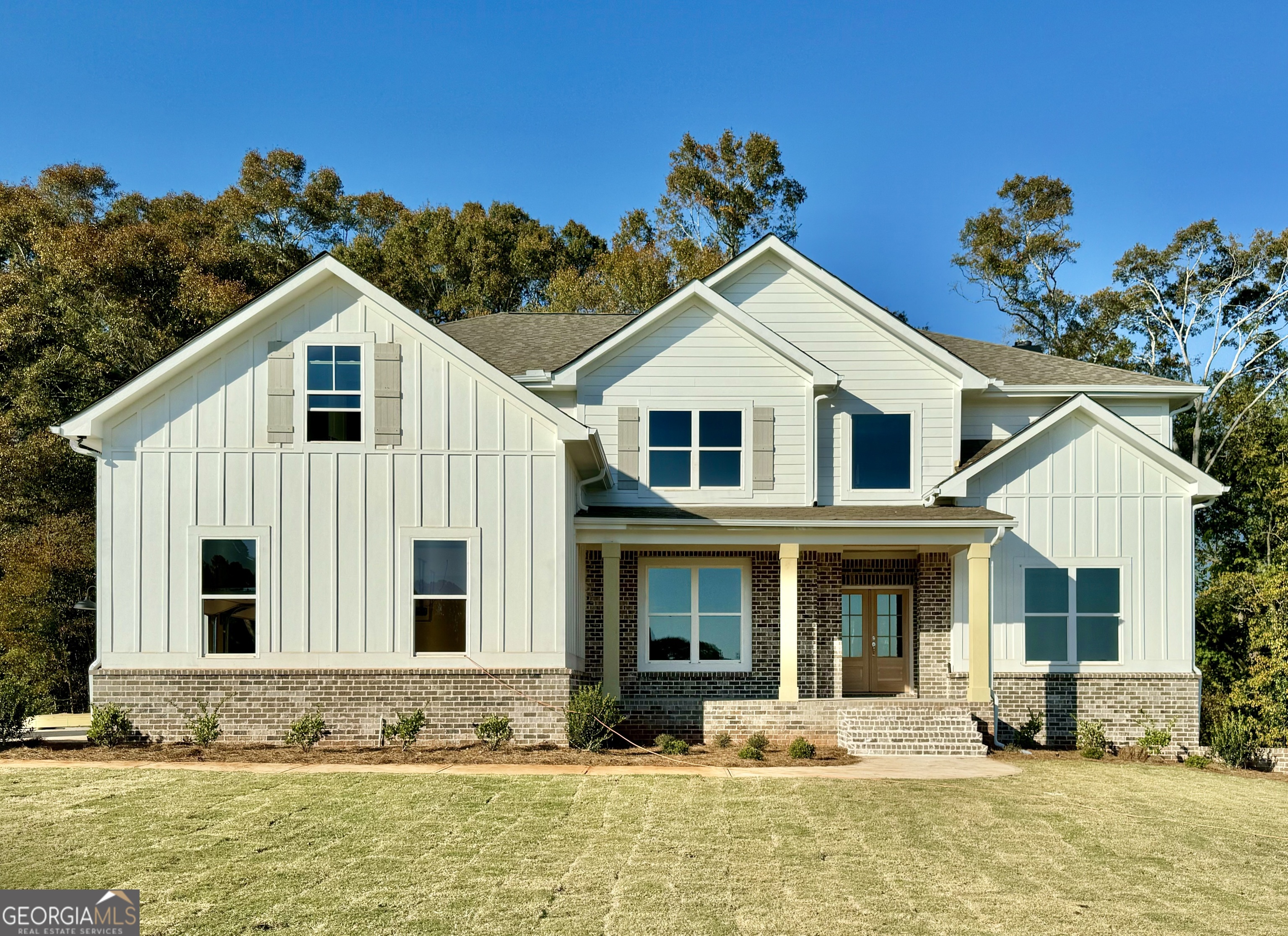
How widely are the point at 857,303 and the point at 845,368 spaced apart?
1.16m

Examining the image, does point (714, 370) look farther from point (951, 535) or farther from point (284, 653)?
point (284, 653)

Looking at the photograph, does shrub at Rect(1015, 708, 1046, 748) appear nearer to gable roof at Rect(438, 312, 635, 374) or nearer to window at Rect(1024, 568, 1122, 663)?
window at Rect(1024, 568, 1122, 663)

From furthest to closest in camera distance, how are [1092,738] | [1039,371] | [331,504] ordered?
[1039,371] → [1092,738] → [331,504]

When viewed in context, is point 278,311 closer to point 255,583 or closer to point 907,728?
point 255,583

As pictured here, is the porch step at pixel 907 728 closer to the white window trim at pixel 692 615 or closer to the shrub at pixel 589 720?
the white window trim at pixel 692 615

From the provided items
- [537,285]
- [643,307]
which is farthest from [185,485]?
[537,285]

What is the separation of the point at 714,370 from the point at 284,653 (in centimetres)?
837

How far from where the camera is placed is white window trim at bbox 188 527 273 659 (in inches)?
582

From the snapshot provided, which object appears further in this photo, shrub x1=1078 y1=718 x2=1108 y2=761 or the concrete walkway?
shrub x1=1078 y1=718 x2=1108 y2=761

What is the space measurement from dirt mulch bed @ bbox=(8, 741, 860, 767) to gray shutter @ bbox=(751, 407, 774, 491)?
16.4 ft

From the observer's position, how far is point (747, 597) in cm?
1822

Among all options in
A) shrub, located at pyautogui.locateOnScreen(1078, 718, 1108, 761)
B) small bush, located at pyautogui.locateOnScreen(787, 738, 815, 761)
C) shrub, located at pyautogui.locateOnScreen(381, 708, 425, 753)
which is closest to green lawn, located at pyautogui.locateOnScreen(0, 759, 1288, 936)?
shrub, located at pyautogui.locateOnScreen(381, 708, 425, 753)

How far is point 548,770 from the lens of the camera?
1315 cm

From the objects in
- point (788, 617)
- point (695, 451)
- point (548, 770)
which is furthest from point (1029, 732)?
point (548, 770)
